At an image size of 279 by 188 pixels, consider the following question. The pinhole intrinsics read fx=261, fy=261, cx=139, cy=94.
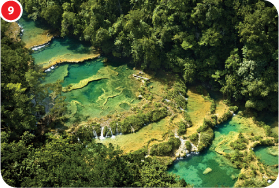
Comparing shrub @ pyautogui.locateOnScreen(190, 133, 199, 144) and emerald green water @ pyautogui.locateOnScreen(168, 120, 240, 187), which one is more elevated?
shrub @ pyautogui.locateOnScreen(190, 133, 199, 144)

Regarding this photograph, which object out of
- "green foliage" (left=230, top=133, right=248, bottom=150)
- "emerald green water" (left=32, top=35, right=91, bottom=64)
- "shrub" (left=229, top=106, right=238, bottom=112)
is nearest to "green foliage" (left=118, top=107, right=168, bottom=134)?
"shrub" (left=229, top=106, right=238, bottom=112)

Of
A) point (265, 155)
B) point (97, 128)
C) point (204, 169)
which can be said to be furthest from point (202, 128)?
point (97, 128)

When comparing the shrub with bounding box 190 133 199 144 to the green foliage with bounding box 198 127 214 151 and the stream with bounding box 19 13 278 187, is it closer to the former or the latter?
the green foliage with bounding box 198 127 214 151

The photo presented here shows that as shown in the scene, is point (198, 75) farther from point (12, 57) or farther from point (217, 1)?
point (12, 57)

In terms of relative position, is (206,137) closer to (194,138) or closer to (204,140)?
(204,140)

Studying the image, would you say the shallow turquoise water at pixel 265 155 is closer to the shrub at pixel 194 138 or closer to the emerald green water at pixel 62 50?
the shrub at pixel 194 138

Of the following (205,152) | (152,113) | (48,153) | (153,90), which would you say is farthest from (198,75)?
(48,153)
